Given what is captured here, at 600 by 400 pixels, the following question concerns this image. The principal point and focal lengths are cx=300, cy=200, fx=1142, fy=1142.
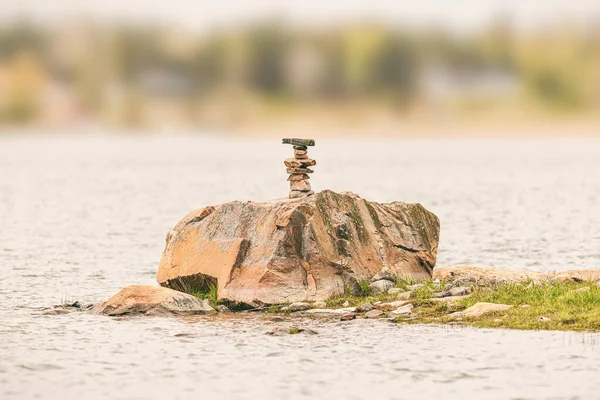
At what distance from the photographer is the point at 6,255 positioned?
55875mm

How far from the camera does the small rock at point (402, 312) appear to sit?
32.0m

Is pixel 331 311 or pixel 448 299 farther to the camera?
pixel 448 299

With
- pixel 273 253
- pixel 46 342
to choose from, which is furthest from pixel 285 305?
pixel 46 342

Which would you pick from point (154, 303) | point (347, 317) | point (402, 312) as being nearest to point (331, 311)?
point (347, 317)

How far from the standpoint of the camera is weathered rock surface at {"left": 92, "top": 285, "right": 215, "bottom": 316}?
33.6m

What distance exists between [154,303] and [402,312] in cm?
732

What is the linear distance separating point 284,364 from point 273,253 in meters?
7.49

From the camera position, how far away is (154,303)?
1325 inches

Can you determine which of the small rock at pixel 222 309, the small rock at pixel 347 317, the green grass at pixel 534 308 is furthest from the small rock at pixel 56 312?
the green grass at pixel 534 308

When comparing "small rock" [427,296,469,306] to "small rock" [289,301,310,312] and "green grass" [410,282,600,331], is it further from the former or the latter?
"small rock" [289,301,310,312]

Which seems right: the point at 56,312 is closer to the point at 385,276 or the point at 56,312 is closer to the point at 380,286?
the point at 380,286

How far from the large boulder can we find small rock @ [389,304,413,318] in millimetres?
2553

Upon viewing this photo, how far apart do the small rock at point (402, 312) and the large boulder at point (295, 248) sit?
2.55m

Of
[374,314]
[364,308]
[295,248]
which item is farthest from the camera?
[295,248]
